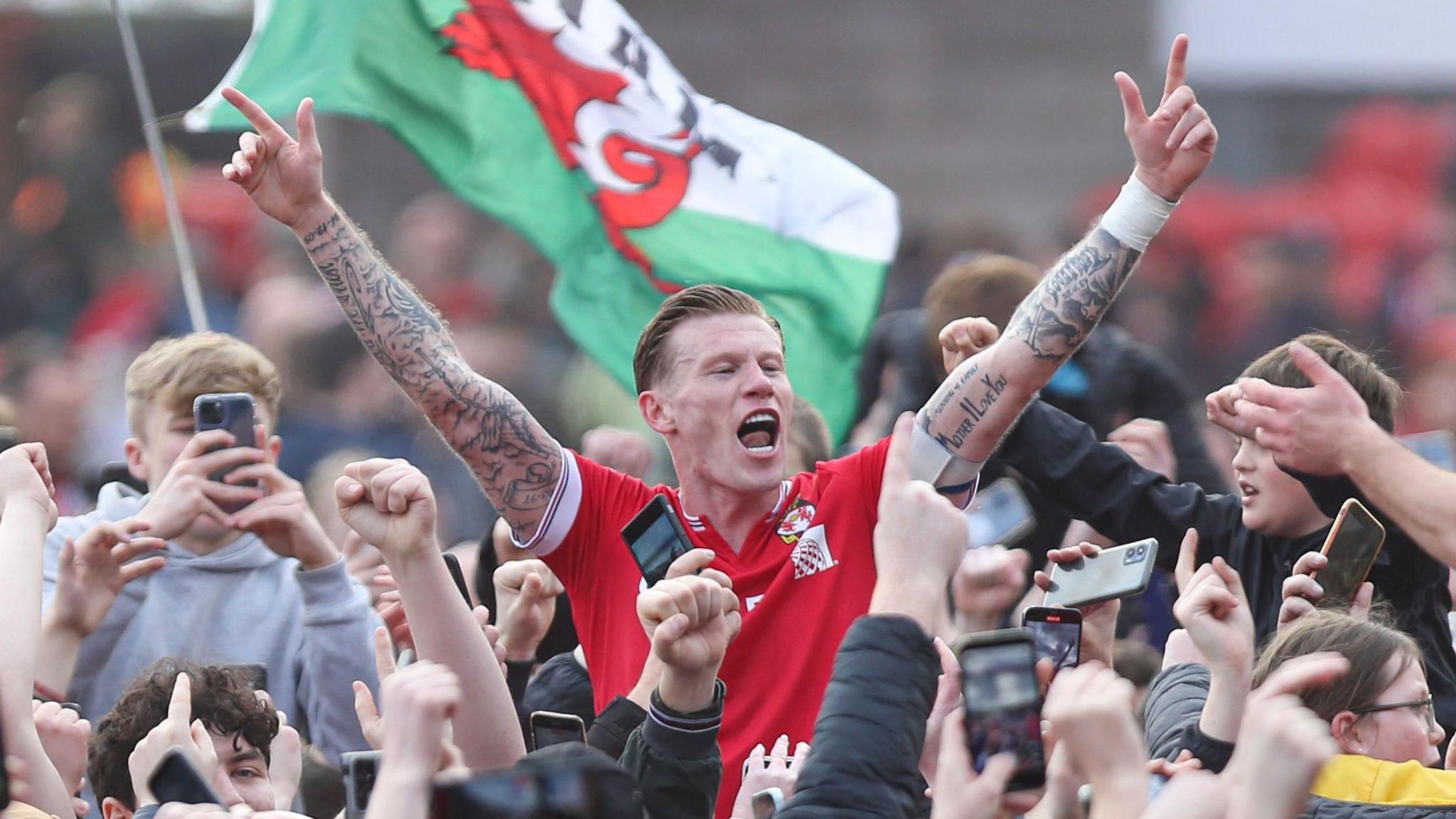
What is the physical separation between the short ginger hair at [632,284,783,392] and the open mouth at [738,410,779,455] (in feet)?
0.76

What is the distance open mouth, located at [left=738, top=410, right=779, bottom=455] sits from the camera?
495 cm

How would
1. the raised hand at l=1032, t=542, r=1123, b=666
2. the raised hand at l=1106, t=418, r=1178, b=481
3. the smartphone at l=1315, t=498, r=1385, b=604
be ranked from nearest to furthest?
the smartphone at l=1315, t=498, r=1385, b=604, the raised hand at l=1032, t=542, r=1123, b=666, the raised hand at l=1106, t=418, r=1178, b=481

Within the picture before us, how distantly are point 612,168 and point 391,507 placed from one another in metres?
2.66

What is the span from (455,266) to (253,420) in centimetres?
751

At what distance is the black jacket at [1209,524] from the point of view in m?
4.72

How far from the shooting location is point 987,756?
3.06m

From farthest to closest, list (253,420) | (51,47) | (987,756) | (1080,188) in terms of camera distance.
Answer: (1080,188) → (51,47) → (253,420) → (987,756)

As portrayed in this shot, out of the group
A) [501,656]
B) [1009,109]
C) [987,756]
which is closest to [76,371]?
[501,656]

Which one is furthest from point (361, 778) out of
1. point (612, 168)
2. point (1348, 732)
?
point (612, 168)

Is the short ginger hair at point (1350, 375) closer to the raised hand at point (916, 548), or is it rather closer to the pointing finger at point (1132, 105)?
the pointing finger at point (1132, 105)

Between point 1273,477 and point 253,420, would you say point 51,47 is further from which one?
point 1273,477

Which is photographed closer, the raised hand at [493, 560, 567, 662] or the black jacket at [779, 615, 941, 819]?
the black jacket at [779, 615, 941, 819]

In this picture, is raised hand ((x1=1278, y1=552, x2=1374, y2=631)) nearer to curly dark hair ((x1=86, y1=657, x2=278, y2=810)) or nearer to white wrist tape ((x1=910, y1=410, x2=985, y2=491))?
white wrist tape ((x1=910, y1=410, x2=985, y2=491))

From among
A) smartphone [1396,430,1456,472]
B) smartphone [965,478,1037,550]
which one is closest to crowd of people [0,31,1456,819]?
smartphone [965,478,1037,550]
